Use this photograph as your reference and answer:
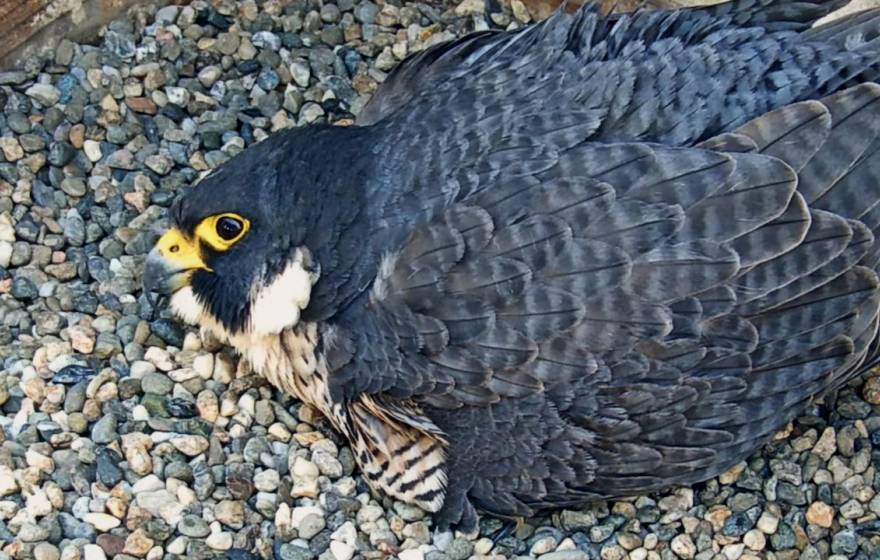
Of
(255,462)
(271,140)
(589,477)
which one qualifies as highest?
(271,140)

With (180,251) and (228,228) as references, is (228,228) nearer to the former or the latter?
(228,228)

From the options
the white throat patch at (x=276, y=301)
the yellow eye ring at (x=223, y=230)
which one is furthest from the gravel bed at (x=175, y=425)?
the yellow eye ring at (x=223, y=230)

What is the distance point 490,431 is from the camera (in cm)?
384

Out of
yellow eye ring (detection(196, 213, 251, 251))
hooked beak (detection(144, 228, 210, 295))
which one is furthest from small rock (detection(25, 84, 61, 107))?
yellow eye ring (detection(196, 213, 251, 251))

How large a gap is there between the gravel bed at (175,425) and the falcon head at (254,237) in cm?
37

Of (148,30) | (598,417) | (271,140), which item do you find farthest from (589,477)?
(148,30)

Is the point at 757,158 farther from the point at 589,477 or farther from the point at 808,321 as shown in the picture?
the point at 589,477

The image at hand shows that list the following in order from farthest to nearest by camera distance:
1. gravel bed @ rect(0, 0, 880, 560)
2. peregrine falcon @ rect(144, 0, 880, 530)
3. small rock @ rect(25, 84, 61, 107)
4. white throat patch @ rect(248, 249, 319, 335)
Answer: small rock @ rect(25, 84, 61, 107) < gravel bed @ rect(0, 0, 880, 560) < white throat patch @ rect(248, 249, 319, 335) < peregrine falcon @ rect(144, 0, 880, 530)

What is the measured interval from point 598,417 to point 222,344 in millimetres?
1248

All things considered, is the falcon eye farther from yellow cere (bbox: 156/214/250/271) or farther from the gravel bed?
the gravel bed

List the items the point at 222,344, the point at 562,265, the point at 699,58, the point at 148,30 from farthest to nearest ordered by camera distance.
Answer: the point at 148,30 → the point at 222,344 → the point at 699,58 → the point at 562,265

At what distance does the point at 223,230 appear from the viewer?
4004 mm

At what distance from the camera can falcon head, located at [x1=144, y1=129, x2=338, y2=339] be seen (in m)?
3.93

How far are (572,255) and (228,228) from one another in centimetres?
92
